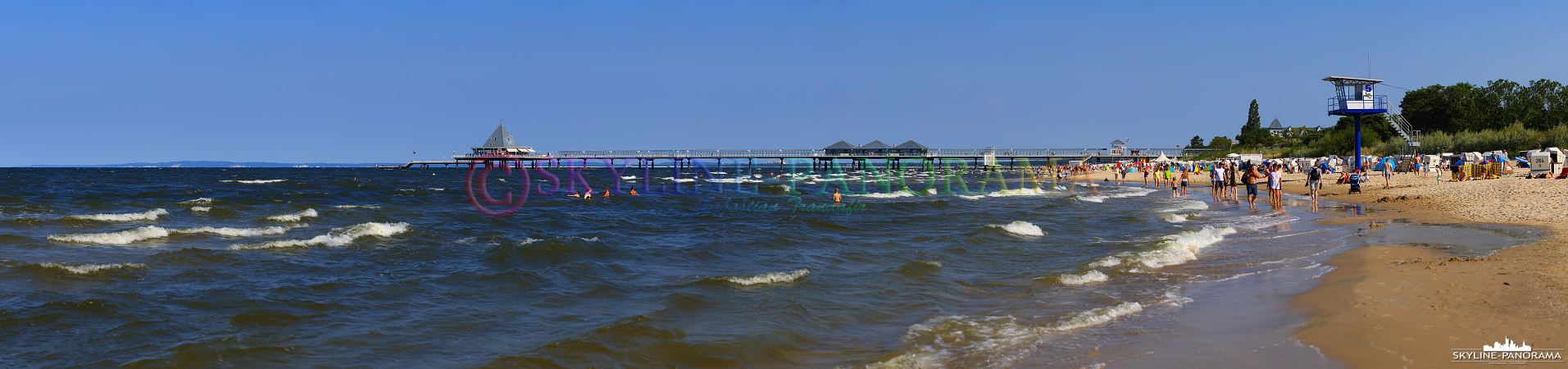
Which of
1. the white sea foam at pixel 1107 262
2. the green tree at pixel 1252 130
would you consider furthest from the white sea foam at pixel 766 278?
the green tree at pixel 1252 130

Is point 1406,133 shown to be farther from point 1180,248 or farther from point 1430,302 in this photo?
point 1430,302

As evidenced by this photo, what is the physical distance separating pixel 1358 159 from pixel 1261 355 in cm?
3808

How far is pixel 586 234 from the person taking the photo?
1744 cm

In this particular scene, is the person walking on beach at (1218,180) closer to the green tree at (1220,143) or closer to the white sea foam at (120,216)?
the white sea foam at (120,216)

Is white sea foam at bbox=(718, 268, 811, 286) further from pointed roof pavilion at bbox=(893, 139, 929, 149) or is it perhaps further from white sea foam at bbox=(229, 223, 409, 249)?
pointed roof pavilion at bbox=(893, 139, 929, 149)

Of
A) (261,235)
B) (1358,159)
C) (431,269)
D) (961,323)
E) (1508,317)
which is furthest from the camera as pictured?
(1358,159)

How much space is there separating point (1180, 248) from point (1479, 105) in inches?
2877

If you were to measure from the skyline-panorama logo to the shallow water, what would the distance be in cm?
160

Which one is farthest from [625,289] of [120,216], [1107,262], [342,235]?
[120,216]

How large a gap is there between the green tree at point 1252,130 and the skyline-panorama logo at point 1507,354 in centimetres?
11575

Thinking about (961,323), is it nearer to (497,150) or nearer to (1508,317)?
(1508,317)

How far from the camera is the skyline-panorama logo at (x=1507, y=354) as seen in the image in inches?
207

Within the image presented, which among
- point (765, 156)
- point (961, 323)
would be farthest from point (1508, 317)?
point (765, 156)

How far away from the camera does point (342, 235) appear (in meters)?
16.3
